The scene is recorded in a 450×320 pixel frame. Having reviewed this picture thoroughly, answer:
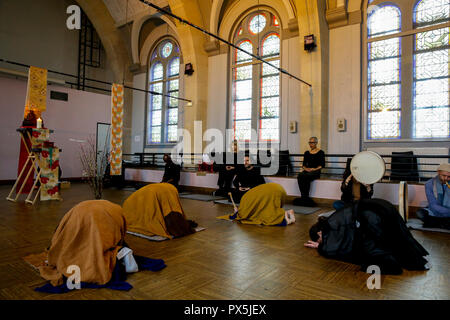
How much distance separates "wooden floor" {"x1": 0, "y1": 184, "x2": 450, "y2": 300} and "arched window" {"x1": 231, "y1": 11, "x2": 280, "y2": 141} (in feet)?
20.5

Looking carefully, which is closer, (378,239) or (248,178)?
(378,239)

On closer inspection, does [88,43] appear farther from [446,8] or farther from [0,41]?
[446,8]

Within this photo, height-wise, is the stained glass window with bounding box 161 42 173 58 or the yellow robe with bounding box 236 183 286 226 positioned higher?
the stained glass window with bounding box 161 42 173 58

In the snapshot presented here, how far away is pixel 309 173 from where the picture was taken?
654cm

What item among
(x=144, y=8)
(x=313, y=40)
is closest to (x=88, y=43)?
(x=144, y=8)

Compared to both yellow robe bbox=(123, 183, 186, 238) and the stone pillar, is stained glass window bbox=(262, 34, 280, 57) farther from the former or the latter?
yellow robe bbox=(123, 183, 186, 238)

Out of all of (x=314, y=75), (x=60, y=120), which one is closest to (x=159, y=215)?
(x=314, y=75)

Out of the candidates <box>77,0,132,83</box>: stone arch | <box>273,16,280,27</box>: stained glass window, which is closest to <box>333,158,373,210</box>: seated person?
<box>273,16,280,27</box>: stained glass window

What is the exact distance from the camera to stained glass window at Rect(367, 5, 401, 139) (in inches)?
308

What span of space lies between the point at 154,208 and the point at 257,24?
8.56m
